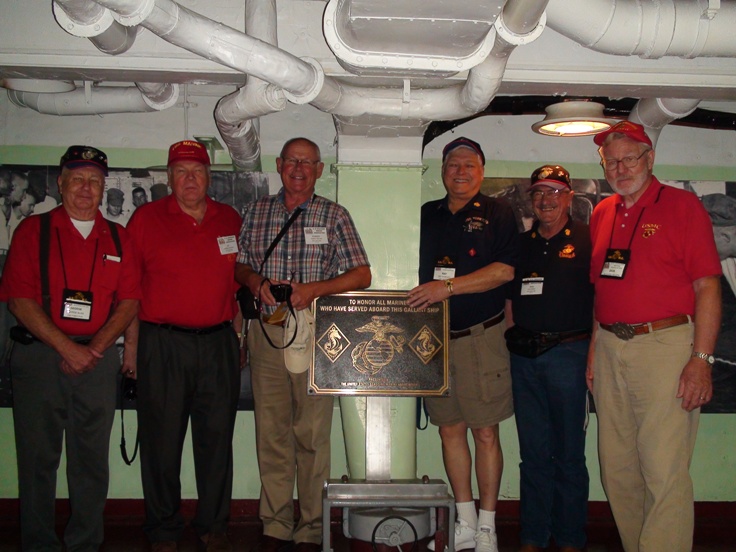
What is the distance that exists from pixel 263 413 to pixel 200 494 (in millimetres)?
522

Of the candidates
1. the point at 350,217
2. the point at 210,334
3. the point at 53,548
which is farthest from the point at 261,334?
the point at 53,548

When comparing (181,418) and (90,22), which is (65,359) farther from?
(90,22)

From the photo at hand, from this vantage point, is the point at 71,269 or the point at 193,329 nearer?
the point at 71,269

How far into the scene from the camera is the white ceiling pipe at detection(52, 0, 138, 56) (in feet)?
7.13

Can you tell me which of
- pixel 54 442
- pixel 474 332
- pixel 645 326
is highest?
pixel 645 326

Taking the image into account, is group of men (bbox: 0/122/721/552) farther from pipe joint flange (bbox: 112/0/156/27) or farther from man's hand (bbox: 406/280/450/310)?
pipe joint flange (bbox: 112/0/156/27)

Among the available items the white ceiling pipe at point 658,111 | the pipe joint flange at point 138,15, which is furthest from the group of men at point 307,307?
the pipe joint flange at point 138,15

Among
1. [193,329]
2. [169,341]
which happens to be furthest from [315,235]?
[169,341]

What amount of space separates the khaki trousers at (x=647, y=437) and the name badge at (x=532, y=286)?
42 cm

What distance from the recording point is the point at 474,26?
7.25ft

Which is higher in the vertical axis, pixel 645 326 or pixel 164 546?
pixel 645 326

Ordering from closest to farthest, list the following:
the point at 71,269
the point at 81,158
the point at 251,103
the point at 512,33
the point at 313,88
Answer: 1. the point at 512,33
2. the point at 313,88
3. the point at 251,103
4. the point at 71,269
5. the point at 81,158

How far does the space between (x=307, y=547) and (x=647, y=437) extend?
168cm

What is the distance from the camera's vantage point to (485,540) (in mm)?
3180
